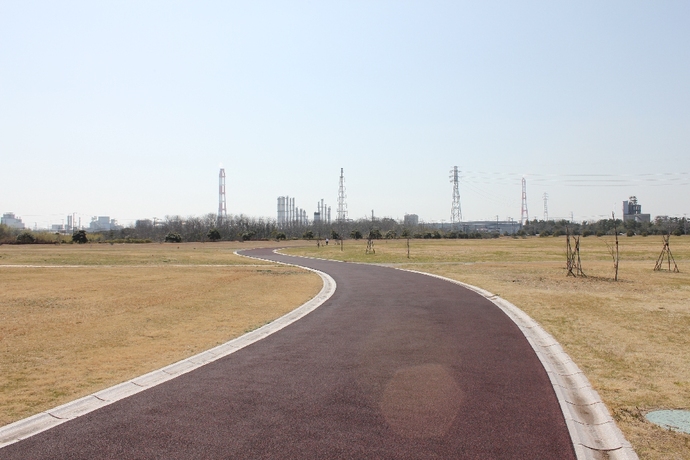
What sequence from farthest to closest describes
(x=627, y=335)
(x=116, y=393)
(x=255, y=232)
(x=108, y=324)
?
(x=255, y=232)
(x=108, y=324)
(x=627, y=335)
(x=116, y=393)

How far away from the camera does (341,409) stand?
504cm

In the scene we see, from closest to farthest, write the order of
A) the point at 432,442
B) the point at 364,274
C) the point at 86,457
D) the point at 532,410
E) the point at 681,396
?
the point at 86,457
the point at 432,442
the point at 532,410
the point at 681,396
the point at 364,274

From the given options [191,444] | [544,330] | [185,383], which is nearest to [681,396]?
[544,330]

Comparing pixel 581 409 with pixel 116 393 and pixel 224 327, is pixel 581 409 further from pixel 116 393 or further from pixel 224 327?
pixel 224 327

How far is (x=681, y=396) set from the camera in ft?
18.7

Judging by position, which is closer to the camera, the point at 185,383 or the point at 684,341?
the point at 185,383

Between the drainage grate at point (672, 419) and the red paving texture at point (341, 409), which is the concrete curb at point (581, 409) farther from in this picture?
the drainage grate at point (672, 419)

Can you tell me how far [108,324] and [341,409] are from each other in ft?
24.8

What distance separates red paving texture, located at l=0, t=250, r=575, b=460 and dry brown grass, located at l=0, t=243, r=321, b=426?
123 cm

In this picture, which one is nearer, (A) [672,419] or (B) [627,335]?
(A) [672,419]

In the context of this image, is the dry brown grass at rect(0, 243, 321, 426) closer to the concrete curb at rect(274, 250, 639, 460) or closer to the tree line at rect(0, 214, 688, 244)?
the concrete curb at rect(274, 250, 639, 460)

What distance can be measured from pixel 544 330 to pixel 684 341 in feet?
7.41

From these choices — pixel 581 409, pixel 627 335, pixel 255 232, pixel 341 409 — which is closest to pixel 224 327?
pixel 341 409

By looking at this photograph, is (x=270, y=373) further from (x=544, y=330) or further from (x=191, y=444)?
(x=544, y=330)
